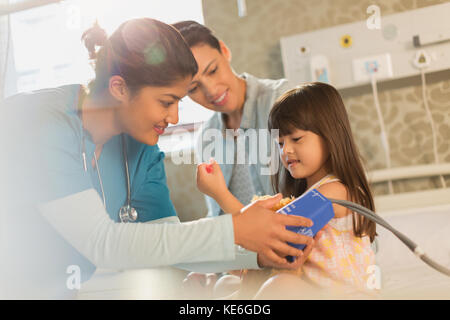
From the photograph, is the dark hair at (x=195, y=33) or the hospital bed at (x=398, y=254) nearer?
the hospital bed at (x=398, y=254)

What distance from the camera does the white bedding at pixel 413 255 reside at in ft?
1.91

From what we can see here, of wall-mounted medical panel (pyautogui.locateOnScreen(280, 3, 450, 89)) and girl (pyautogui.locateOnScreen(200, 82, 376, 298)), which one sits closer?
wall-mounted medical panel (pyautogui.locateOnScreen(280, 3, 450, 89))

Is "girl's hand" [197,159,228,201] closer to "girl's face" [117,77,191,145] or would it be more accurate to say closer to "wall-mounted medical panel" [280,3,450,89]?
"girl's face" [117,77,191,145]

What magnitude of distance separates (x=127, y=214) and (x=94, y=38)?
0.28 meters

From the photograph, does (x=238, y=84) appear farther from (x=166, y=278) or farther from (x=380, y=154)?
(x=166, y=278)

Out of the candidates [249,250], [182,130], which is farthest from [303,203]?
[182,130]

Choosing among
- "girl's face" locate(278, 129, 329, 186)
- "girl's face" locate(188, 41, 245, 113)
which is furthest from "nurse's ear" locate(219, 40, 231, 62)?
"girl's face" locate(278, 129, 329, 186)

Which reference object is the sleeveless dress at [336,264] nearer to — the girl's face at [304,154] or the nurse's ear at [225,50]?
the girl's face at [304,154]

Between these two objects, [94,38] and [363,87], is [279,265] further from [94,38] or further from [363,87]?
[94,38]

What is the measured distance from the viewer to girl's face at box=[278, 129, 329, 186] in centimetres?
90

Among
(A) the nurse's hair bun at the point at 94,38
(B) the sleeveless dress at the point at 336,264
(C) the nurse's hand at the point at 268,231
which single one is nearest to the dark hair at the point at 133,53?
(A) the nurse's hair bun at the point at 94,38

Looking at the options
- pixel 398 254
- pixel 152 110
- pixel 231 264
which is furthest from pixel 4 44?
pixel 398 254

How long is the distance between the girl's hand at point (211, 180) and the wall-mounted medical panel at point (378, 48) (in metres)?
0.31

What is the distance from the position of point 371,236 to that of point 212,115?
0.39 meters
